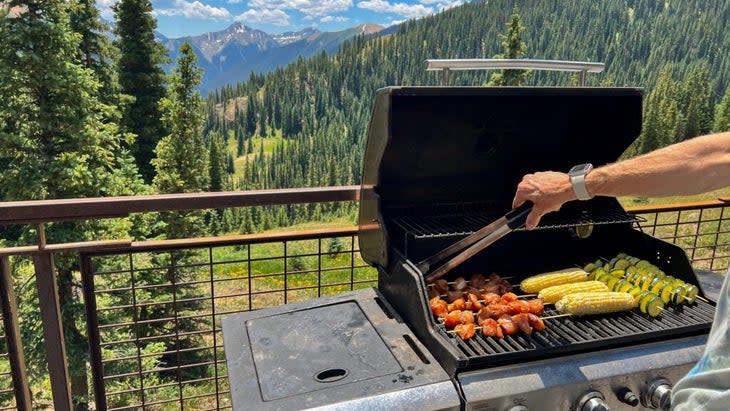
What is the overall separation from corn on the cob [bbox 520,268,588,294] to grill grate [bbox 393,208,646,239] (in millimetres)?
217

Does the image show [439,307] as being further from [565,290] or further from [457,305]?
[565,290]

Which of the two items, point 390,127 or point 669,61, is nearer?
point 390,127

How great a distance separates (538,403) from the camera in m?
1.55

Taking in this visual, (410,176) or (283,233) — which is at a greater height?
(410,176)

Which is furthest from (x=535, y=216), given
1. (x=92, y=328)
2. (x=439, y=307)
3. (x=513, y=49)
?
(x=513, y=49)

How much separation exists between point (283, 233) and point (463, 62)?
1.17 metres

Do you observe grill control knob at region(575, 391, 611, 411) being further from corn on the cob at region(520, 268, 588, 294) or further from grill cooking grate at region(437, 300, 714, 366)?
corn on the cob at region(520, 268, 588, 294)

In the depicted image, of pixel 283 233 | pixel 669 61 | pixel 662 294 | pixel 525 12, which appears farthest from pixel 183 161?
pixel 525 12

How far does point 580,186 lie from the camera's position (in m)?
1.56

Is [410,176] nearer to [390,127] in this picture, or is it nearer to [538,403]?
[390,127]

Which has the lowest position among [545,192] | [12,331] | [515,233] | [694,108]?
[694,108]

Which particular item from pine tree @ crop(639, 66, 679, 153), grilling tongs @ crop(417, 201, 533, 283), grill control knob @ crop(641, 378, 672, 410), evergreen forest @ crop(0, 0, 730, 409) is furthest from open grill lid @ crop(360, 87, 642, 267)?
pine tree @ crop(639, 66, 679, 153)

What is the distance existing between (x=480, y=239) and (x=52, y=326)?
193 cm

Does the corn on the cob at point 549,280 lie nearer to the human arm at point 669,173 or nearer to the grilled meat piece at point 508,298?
the grilled meat piece at point 508,298
